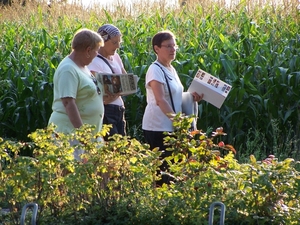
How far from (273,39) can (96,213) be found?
6.51 metres

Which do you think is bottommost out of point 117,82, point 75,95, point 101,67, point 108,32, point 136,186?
point 136,186

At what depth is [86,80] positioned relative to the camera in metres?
6.12

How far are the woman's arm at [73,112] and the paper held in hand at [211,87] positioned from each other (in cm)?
147

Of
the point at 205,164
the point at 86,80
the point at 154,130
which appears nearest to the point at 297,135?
the point at 154,130

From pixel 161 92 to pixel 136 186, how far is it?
6.61 feet

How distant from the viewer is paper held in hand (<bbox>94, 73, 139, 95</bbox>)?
21.0 ft

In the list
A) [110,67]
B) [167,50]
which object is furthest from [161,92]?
[110,67]

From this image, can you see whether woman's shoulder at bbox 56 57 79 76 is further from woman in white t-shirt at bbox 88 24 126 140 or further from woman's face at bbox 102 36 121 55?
woman's face at bbox 102 36 121 55

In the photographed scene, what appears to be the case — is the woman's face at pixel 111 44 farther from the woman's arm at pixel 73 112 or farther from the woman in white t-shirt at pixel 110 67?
the woman's arm at pixel 73 112

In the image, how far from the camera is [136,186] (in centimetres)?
484

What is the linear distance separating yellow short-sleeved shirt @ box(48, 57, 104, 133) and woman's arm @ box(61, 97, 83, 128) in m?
0.04

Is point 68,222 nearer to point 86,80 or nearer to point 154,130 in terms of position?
point 86,80

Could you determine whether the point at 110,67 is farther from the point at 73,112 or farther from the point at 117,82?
the point at 73,112

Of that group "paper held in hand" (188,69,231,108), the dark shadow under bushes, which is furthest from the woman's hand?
the dark shadow under bushes
